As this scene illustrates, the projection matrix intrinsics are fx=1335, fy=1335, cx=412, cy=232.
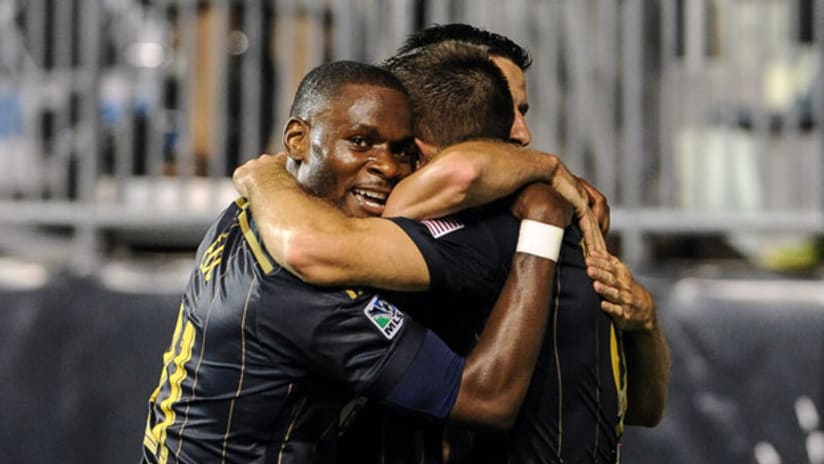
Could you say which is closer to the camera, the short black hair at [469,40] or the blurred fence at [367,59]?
the short black hair at [469,40]

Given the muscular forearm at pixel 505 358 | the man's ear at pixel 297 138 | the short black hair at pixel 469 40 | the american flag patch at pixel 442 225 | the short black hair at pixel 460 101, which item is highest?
the short black hair at pixel 469 40

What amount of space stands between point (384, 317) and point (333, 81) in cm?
64

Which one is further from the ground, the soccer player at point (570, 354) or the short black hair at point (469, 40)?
the short black hair at point (469, 40)

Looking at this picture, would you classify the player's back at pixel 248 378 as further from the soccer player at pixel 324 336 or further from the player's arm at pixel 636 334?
the player's arm at pixel 636 334

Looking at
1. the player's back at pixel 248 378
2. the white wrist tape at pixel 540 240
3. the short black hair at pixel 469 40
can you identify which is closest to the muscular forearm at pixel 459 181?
the white wrist tape at pixel 540 240

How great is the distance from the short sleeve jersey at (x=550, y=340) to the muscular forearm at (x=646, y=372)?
279 millimetres

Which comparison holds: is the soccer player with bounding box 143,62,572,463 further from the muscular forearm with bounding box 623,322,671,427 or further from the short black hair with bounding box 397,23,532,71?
the muscular forearm with bounding box 623,322,671,427

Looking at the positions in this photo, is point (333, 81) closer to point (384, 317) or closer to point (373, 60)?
point (384, 317)

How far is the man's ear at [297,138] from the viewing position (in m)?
3.39

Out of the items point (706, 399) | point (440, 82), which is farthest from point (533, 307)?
point (706, 399)

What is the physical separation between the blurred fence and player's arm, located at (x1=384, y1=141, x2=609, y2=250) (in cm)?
309

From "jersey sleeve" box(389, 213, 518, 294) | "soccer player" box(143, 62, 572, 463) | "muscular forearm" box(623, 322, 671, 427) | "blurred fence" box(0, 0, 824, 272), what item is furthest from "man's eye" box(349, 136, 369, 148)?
"blurred fence" box(0, 0, 824, 272)

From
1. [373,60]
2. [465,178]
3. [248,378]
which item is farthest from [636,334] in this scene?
[373,60]

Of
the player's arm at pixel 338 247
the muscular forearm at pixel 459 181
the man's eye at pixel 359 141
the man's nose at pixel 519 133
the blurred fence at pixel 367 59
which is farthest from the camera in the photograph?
the blurred fence at pixel 367 59
